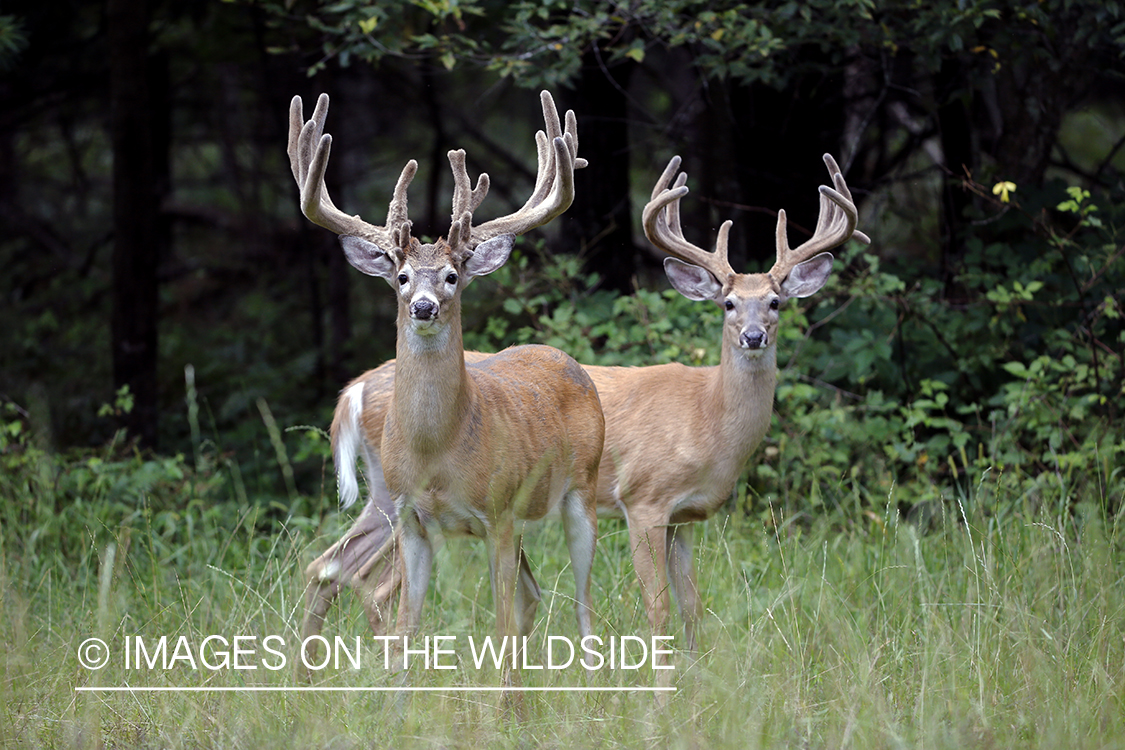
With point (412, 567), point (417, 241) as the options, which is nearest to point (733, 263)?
point (417, 241)

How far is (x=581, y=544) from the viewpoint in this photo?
4.34 m

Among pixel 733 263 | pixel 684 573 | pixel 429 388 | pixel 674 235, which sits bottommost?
pixel 684 573

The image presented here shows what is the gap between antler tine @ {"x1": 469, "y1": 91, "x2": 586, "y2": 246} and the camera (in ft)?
13.0

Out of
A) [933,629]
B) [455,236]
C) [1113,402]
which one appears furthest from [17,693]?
[1113,402]

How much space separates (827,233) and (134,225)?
14.0 feet

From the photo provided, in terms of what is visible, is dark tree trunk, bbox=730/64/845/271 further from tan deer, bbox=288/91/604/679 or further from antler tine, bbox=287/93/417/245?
antler tine, bbox=287/93/417/245

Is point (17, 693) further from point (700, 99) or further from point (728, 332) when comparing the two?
point (700, 99)

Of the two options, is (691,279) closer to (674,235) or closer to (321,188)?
(674,235)

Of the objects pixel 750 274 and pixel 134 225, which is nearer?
pixel 750 274

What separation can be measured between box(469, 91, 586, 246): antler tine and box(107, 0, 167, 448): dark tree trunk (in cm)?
370

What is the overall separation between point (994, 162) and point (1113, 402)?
1762 millimetres

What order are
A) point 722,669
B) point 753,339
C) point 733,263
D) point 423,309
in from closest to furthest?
point 722,669
point 423,309
point 753,339
point 733,263

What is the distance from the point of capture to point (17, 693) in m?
3.64

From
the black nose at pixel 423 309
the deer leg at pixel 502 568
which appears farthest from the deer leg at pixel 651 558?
the black nose at pixel 423 309
